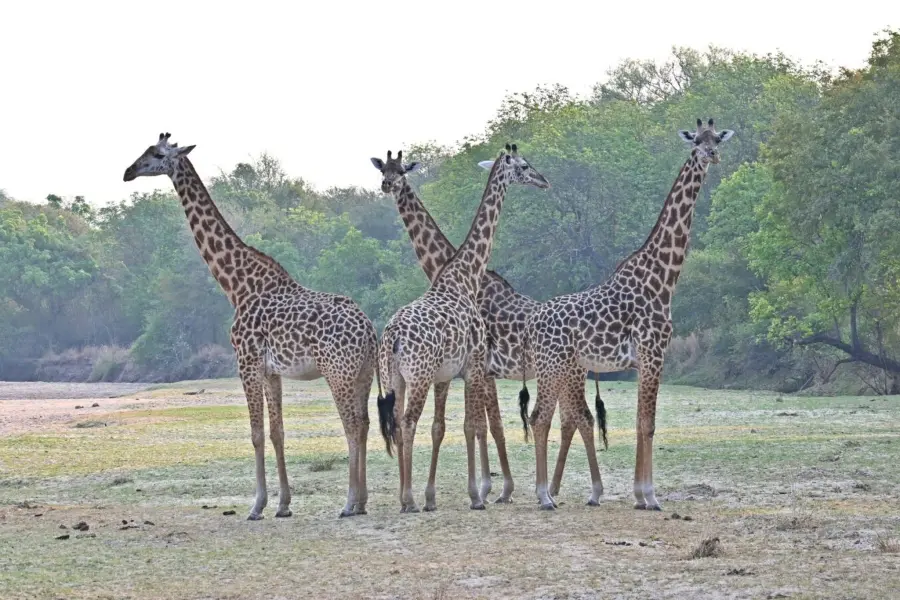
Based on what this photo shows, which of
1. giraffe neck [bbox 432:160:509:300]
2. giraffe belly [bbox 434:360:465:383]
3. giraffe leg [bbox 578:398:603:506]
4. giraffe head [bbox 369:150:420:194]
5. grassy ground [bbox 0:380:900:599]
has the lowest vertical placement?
grassy ground [bbox 0:380:900:599]

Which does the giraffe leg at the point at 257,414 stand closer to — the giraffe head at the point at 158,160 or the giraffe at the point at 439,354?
the giraffe at the point at 439,354

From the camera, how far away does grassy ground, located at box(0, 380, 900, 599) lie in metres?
10.9

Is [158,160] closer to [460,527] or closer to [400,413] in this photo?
[400,413]

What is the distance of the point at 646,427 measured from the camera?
15031 mm

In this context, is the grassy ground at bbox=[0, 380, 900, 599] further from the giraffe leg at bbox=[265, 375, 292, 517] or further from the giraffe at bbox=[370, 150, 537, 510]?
the giraffe at bbox=[370, 150, 537, 510]

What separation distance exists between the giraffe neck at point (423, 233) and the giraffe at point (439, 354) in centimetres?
98

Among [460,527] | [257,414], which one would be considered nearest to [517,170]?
[257,414]

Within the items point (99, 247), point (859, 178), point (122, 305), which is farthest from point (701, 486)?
point (99, 247)

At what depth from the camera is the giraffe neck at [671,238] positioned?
15852mm

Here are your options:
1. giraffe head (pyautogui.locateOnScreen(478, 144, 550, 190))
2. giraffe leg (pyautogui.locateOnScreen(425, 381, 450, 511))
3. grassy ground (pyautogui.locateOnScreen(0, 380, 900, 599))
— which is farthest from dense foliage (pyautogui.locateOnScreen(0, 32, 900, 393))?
giraffe leg (pyautogui.locateOnScreen(425, 381, 450, 511))

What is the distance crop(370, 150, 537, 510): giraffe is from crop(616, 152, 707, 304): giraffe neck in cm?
140

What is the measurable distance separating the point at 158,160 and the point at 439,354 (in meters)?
3.91

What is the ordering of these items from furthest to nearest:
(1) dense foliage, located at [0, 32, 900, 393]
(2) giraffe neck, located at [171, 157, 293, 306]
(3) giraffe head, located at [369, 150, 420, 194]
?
(1) dense foliage, located at [0, 32, 900, 393], (3) giraffe head, located at [369, 150, 420, 194], (2) giraffe neck, located at [171, 157, 293, 306]

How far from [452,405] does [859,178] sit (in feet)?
35.5
